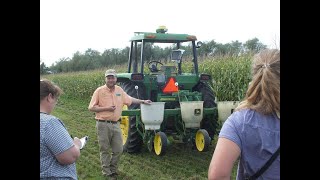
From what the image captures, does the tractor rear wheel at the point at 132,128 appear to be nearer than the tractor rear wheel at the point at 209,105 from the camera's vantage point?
Yes

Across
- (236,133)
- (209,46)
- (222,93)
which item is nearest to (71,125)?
(222,93)

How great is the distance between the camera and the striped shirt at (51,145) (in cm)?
256

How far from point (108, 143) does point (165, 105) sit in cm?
155

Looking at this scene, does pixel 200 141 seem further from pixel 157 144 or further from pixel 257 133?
pixel 257 133

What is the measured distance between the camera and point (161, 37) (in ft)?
23.6

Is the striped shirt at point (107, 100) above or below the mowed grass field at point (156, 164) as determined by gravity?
above

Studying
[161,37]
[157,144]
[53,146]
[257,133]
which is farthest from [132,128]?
[257,133]

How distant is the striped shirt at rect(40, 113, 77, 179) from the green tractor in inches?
138

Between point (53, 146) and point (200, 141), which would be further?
point (200, 141)

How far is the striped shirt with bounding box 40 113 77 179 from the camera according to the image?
256cm

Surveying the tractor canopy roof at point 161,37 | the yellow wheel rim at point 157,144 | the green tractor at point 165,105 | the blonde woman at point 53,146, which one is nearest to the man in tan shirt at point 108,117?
the green tractor at point 165,105

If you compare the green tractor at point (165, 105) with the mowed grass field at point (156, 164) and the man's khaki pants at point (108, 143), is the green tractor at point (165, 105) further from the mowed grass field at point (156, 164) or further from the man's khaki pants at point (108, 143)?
the man's khaki pants at point (108, 143)
